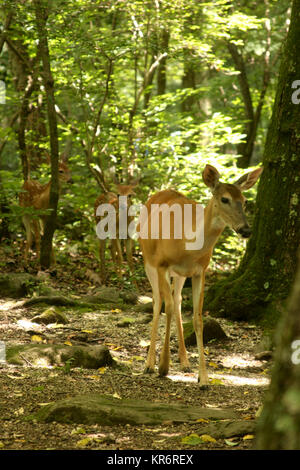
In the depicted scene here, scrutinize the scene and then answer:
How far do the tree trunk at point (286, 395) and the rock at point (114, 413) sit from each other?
7.42ft

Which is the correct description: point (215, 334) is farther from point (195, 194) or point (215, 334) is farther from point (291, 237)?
point (195, 194)

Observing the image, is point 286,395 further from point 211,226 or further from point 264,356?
point 264,356

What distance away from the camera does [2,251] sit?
12680 millimetres

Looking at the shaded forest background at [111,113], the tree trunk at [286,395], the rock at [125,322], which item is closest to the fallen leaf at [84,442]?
the tree trunk at [286,395]

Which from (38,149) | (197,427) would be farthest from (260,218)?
(38,149)

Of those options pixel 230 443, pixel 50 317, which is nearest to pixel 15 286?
pixel 50 317

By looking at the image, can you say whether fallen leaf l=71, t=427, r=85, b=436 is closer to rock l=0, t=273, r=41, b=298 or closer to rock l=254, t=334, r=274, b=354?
rock l=254, t=334, r=274, b=354

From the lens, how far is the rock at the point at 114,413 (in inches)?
165

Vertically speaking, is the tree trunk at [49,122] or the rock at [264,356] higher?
the tree trunk at [49,122]

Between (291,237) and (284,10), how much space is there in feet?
36.9

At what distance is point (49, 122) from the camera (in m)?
10.9

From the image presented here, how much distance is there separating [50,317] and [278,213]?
3204mm

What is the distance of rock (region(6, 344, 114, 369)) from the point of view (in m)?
5.83

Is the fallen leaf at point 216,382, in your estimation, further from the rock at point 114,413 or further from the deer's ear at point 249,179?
the deer's ear at point 249,179
